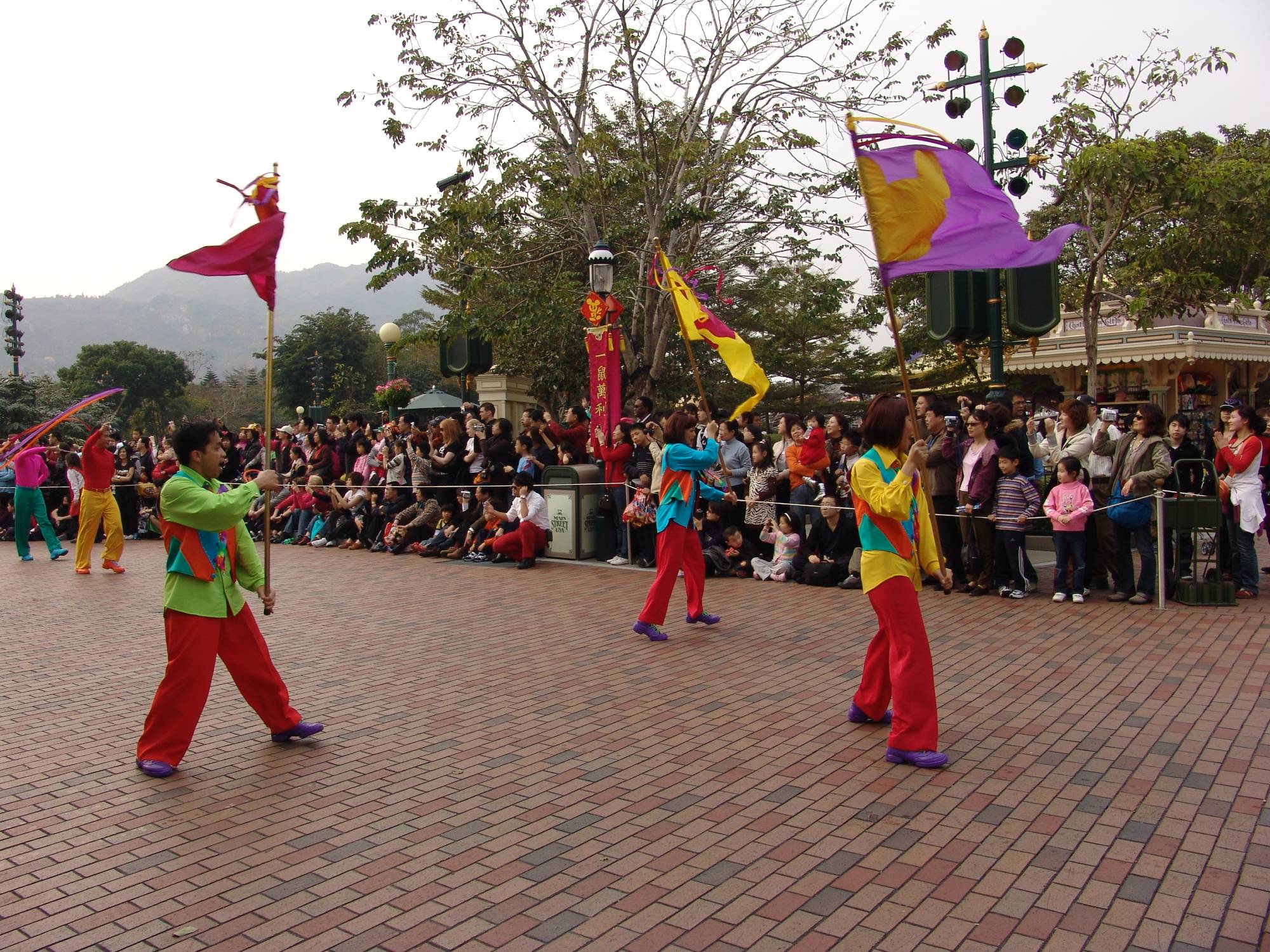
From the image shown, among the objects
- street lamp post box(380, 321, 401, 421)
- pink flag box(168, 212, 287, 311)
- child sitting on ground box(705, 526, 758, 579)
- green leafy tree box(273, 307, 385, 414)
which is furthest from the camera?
green leafy tree box(273, 307, 385, 414)

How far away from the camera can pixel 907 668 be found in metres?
5.18

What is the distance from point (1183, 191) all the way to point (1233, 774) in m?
12.3

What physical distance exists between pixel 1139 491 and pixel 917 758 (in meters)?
5.49

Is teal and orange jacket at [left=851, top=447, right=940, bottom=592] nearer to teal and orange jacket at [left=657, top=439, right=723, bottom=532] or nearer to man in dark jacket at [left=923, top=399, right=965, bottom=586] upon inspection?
teal and orange jacket at [left=657, top=439, right=723, bottom=532]

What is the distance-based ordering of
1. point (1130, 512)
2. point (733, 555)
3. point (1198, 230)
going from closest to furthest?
point (1130, 512), point (733, 555), point (1198, 230)

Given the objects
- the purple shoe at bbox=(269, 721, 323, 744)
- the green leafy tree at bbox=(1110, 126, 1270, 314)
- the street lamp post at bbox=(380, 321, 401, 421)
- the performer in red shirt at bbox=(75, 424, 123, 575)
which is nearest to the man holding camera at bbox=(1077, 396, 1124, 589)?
the green leafy tree at bbox=(1110, 126, 1270, 314)

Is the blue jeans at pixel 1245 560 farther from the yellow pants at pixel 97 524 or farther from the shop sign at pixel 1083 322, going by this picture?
the shop sign at pixel 1083 322

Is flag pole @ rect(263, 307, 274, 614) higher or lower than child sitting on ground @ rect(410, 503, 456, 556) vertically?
higher

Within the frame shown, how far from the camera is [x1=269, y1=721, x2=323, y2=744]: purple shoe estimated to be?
5746 mm

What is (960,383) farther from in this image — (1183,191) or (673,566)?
(673,566)

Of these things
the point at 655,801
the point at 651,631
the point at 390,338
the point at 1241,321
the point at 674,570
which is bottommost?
the point at 655,801

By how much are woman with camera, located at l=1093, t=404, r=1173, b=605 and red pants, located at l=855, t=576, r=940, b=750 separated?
5.02 metres

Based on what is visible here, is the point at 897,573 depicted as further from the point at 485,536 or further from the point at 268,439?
the point at 485,536

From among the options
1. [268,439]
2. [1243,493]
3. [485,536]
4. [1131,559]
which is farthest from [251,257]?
[1243,493]
